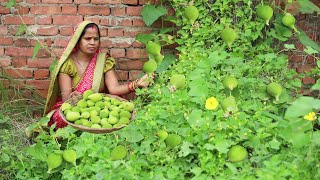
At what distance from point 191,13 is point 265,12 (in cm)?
49

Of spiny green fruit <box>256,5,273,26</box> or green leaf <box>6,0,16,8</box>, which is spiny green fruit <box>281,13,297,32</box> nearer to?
spiny green fruit <box>256,5,273,26</box>

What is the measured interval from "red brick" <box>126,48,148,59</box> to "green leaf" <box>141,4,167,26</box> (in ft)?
0.94

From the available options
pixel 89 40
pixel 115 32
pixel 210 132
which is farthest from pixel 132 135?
pixel 115 32

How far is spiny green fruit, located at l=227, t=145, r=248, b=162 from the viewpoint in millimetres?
3014

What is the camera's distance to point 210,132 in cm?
316

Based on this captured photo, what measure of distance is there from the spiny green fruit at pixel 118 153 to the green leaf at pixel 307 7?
6.24 ft

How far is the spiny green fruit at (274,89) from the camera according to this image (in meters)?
3.65

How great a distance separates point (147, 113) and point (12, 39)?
1808 millimetres

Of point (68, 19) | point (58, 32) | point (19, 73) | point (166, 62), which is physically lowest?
point (19, 73)

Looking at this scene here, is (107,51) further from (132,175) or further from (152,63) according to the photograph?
(132,175)

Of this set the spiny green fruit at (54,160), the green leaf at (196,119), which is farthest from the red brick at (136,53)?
the green leaf at (196,119)

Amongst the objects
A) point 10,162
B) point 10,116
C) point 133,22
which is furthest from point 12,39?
point 10,162

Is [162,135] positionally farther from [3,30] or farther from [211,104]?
[3,30]

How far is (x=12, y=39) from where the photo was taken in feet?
16.2
